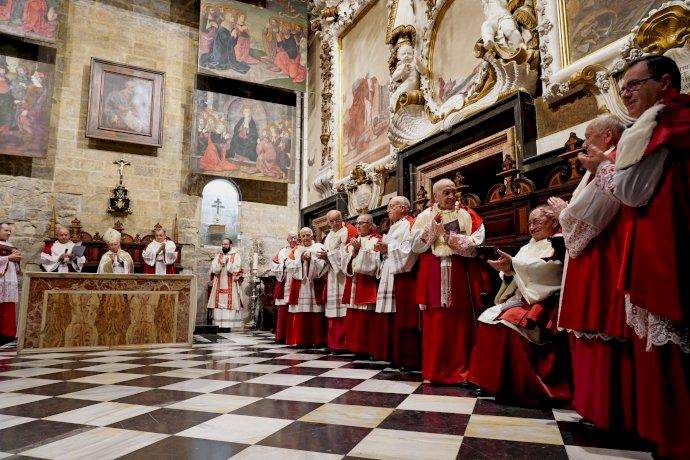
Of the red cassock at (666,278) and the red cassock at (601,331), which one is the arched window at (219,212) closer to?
the red cassock at (601,331)

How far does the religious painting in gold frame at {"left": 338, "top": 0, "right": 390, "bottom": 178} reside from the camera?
838 centimetres

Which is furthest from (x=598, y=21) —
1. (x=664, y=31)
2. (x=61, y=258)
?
(x=61, y=258)

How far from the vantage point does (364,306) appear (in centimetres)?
477

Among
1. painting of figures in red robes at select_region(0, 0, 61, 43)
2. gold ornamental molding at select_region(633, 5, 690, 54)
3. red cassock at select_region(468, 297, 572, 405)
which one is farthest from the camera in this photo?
painting of figures in red robes at select_region(0, 0, 61, 43)

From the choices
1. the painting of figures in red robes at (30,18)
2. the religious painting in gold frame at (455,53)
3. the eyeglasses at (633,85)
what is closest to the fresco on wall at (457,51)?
the religious painting in gold frame at (455,53)

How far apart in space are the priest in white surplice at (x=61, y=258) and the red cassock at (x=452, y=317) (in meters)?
6.76

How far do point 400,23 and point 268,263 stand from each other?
22.1 feet

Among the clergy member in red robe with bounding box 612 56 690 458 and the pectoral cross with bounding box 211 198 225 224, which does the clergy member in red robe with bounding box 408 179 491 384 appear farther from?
the pectoral cross with bounding box 211 198 225 224

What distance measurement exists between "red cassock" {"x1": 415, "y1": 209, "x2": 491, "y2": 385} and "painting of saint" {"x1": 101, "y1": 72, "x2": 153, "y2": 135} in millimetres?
9305

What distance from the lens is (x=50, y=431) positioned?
2.08 meters

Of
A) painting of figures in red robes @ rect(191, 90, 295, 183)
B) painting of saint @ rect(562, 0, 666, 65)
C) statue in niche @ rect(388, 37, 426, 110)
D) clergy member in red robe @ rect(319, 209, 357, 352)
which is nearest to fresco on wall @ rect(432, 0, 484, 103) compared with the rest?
statue in niche @ rect(388, 37, 426, 110)

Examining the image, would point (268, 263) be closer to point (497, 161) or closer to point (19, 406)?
point (497, 161)

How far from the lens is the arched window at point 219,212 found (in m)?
11.2

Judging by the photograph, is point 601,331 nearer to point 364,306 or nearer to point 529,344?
point 529,344
